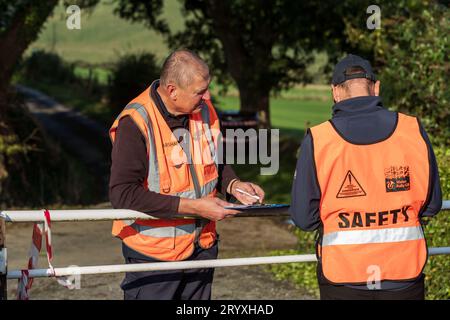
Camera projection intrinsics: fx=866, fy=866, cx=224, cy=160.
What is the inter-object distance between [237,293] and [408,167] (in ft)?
19.9

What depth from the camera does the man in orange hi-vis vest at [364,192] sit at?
12.7 feet

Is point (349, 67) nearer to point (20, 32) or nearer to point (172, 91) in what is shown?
point (172, 91)

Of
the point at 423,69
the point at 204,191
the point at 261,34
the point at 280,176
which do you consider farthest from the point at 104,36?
the point at 204,191

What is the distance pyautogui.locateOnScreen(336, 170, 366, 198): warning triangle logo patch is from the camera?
12.7 ft

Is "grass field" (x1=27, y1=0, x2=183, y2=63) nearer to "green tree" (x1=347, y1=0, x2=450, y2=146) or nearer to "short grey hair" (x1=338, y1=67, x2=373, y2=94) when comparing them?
"green tree" (x1=347, y1=0, x2=450, y2=146)

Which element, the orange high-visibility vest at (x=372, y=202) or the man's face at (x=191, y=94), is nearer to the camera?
the orange high-visibility vest at (x=372, y=202)

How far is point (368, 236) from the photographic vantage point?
12.9 ft

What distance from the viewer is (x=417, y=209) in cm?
401

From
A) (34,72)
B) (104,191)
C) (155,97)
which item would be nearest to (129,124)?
(155,97)

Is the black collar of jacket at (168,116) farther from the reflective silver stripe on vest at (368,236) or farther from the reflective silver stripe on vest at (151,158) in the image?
the reflective silver stripe on vest at (368,236)

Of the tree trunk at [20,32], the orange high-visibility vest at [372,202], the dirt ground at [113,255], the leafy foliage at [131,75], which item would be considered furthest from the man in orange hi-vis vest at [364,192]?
the leafy foliage at [131,75]

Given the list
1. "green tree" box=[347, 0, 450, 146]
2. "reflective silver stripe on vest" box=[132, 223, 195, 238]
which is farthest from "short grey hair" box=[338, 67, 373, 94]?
"green tree" box=[347, 0, 450, 146]

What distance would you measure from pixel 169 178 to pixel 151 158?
0.16 meters

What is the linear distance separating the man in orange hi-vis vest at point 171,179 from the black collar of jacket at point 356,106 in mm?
823
